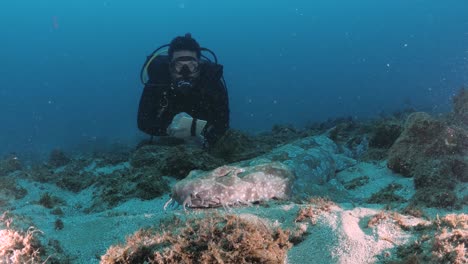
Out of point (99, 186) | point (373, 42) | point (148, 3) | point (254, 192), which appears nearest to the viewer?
point (254, 192)

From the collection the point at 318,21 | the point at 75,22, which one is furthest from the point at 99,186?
the point at 75,22

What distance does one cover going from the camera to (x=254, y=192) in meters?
4.46

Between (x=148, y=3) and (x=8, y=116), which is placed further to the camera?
(x=148, y=3)

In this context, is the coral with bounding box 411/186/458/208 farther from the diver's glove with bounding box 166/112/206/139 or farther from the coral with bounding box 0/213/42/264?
the diver's glove with bounding box 166/112/206/139

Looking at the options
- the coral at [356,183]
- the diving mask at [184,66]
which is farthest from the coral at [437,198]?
the diving mask at [184,66]

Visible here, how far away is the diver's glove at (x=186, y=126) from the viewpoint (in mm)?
7338

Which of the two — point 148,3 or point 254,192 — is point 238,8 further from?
point 254,192

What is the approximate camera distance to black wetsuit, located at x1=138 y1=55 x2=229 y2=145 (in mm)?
8766

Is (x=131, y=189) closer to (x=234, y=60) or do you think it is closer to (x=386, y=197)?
(x=386, y=197)

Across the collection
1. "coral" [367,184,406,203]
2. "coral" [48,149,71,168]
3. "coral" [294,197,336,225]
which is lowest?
"coral" [48,149,71,168]

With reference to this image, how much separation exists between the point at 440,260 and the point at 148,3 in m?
169

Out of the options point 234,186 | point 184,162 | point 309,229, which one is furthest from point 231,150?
point 309,229

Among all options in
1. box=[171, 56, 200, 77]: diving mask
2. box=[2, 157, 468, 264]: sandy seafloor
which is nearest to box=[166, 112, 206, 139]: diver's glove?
box=[171, 56, 200, 77]: diving mask

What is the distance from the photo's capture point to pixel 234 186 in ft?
14.2
